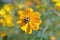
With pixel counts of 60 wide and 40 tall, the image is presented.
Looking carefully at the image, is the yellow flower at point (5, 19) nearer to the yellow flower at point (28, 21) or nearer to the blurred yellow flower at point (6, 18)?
the blurred yellow flower at point (6, 18)

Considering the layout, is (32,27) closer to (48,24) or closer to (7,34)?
(48,24)

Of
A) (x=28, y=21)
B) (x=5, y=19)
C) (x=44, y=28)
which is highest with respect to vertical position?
(x=28, y=21)

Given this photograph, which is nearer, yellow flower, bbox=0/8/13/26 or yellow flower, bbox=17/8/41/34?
yellow flower, bbox=17/8/41/34

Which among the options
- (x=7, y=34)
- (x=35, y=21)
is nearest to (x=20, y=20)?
(x=35, y=21)

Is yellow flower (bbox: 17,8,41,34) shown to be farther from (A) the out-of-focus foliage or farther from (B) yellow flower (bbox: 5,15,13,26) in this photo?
(B) yellow flower (bbox: 5,15,13,26)

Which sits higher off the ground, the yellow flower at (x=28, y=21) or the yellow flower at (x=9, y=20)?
the yellow flower at (x=28, y=21)

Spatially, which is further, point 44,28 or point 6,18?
point 6,18

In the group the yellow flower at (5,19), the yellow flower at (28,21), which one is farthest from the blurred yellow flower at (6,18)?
the yellow flower at (28,21)

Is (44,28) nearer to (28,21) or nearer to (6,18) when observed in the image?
(28,21)

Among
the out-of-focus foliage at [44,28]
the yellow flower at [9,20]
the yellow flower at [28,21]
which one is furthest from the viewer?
the yellow flower at [9,20]

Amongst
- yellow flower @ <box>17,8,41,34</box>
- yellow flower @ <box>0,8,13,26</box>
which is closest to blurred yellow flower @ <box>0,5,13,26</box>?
yellow flower @ <box>0,8,13,26</box>

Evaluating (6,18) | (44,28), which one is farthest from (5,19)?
(44,28)
